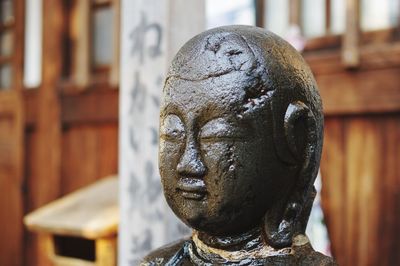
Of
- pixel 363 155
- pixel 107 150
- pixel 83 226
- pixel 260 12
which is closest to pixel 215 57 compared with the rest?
pixel 83 226

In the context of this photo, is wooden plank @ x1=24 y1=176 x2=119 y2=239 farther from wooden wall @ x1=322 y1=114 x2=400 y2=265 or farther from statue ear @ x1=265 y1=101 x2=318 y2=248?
statue ear @ x1=265 y1=101 x2=318 y2=248

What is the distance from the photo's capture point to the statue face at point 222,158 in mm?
1196

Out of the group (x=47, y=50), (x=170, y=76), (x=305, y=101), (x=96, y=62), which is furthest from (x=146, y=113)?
(x=47, y=50)

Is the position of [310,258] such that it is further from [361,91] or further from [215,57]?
[361,91]

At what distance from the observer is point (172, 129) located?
1.28m

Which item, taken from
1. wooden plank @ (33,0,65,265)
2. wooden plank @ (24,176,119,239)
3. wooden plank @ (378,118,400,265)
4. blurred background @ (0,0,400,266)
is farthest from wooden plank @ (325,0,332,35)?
wooden plank @ (33,0,65,265)

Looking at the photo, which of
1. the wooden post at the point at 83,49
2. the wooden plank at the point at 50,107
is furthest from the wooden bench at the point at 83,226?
the wooden plank at the point at 50,107

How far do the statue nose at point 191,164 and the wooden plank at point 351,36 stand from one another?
1553 mm

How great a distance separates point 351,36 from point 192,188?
5.41 ft

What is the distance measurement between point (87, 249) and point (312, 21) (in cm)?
192

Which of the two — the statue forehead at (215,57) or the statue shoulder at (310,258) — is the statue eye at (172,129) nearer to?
the statue forehead at (215,57)

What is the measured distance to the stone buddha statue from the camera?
1.20 metres

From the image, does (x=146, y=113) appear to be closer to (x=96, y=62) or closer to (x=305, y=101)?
(x=305, y=101)

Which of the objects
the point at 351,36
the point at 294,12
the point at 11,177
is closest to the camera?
the point at 351,36
